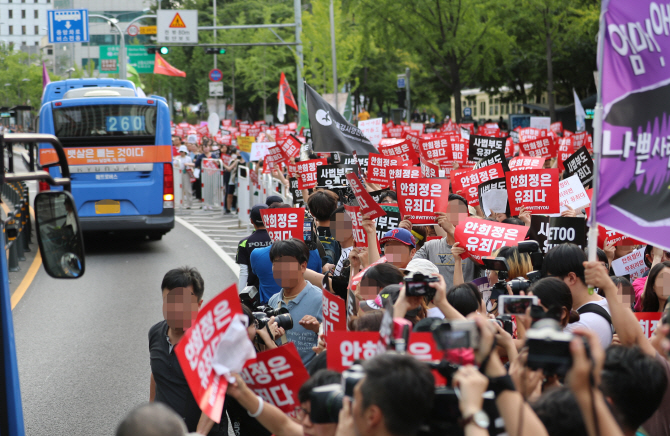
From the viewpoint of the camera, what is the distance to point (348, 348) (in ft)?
11.4

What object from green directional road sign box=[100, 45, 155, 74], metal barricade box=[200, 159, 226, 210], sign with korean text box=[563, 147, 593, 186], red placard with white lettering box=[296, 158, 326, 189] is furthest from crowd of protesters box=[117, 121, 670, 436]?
green directional road sign box=[100, 45, 155, 74]

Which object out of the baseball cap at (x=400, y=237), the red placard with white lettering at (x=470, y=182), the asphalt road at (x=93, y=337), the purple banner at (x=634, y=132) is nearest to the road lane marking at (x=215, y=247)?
the asphalt road at (x=93, y=337)

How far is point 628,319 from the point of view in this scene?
12.8ft

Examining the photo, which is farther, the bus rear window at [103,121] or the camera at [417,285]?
the bus rear window at [103,121]

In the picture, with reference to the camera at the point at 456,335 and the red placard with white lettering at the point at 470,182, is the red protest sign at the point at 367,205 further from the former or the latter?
the camera at the point at 456,335

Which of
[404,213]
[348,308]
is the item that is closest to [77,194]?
[404,213]

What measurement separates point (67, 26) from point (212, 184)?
1721 cm

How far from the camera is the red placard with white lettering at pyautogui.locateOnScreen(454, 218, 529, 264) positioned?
6176mm

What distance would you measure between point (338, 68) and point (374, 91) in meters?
19.9

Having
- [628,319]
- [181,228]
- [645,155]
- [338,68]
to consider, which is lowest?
[181,228]

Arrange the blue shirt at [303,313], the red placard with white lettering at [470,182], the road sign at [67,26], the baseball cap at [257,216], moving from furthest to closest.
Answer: the road sign at [67,26]
the red placard with white lettering at [470,182]
the baseball cap at [257,216]
the blue shirt at [303,313]

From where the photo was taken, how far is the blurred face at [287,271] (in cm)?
523

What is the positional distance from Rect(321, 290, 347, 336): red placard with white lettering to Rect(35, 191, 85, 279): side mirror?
1.41 metres

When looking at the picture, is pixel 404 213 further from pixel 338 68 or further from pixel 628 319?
pixel 338 68
